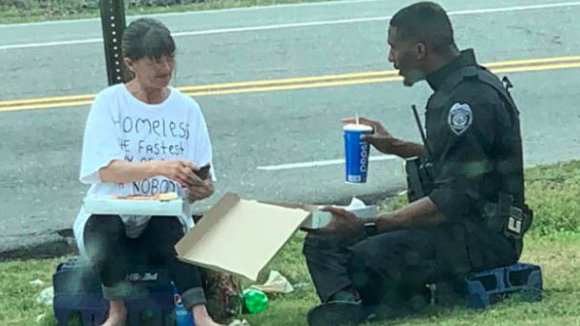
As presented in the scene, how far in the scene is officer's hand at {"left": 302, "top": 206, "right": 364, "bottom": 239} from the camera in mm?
4129

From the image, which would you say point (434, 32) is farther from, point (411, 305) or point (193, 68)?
point (193, 68)

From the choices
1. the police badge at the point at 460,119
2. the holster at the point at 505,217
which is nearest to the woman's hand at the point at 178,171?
the police badge at the point at 460,119

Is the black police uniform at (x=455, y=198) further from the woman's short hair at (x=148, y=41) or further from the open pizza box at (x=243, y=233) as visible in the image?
the woman's short hair at (x=148, y=41)

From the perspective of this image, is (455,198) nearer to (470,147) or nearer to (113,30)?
(470,147)

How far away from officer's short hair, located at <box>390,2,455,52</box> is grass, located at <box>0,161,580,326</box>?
0.97m

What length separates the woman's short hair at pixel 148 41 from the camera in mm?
4285

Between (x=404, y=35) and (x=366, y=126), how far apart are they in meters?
0.38

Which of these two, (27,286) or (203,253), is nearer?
(203,253)

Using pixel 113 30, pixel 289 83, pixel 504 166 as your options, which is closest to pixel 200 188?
pixel 504 166

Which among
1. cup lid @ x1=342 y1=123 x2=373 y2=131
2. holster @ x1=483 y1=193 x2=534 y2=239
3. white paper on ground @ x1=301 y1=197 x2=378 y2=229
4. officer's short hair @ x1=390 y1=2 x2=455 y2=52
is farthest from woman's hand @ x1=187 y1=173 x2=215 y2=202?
holster @ x1=483 y1=193 x2=534 y2=239

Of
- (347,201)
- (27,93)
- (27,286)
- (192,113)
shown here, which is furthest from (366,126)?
(27,93)

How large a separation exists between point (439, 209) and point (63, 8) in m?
11.2

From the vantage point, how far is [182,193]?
4309 millimetres

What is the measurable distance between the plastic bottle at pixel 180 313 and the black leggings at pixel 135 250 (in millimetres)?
41
